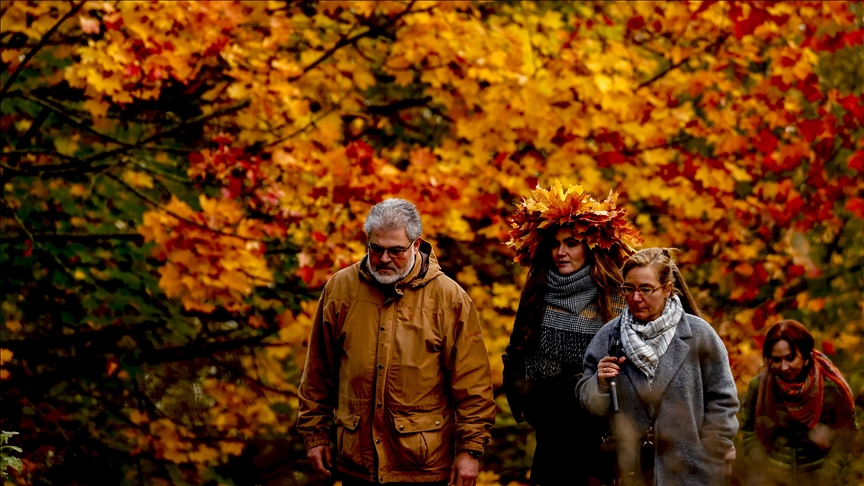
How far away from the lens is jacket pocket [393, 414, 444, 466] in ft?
12.3

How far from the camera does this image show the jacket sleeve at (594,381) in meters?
3.56

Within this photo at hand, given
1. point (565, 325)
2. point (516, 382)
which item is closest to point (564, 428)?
point (516, 382)

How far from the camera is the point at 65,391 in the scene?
7.38m

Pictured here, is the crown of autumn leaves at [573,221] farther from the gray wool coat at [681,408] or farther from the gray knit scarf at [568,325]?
the gray wool coat at [681,408]

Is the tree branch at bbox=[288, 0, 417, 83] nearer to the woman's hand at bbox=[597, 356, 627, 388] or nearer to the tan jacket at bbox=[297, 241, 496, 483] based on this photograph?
the tan jacket at bbox=[297, 241, 496, 483]

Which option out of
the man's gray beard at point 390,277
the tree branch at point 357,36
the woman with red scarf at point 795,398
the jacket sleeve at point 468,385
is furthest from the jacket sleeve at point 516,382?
the tree branch at point 357,36

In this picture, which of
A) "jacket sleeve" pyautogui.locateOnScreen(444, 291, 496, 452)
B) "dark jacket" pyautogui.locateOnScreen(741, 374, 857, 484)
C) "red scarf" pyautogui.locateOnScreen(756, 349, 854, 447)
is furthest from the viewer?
"red scarf" pyautogui.locateOnScreen(756, 349, 854, 447)

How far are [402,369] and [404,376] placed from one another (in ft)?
0.09

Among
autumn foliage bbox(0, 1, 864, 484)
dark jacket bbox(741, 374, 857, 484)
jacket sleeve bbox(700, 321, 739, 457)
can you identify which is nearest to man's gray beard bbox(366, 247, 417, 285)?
jacket sleeve bbox(700, 321, 739, 457)

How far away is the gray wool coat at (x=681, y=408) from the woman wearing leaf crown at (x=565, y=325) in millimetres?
354

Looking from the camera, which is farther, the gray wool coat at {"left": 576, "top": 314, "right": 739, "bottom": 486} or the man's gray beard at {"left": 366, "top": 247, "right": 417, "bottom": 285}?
the man's gray beard at {"left": 366, "top": 247, "right": 417, "bottom": 285}

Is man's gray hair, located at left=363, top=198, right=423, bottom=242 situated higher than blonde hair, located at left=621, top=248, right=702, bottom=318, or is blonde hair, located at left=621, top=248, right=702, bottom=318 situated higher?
man's gray hair, located at left=363, top=198, right=423, bottom=242

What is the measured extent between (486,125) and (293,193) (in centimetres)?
136

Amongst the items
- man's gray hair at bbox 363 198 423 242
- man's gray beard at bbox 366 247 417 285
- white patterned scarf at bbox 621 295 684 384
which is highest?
man's gray hair at bbox 363 198 423 242
